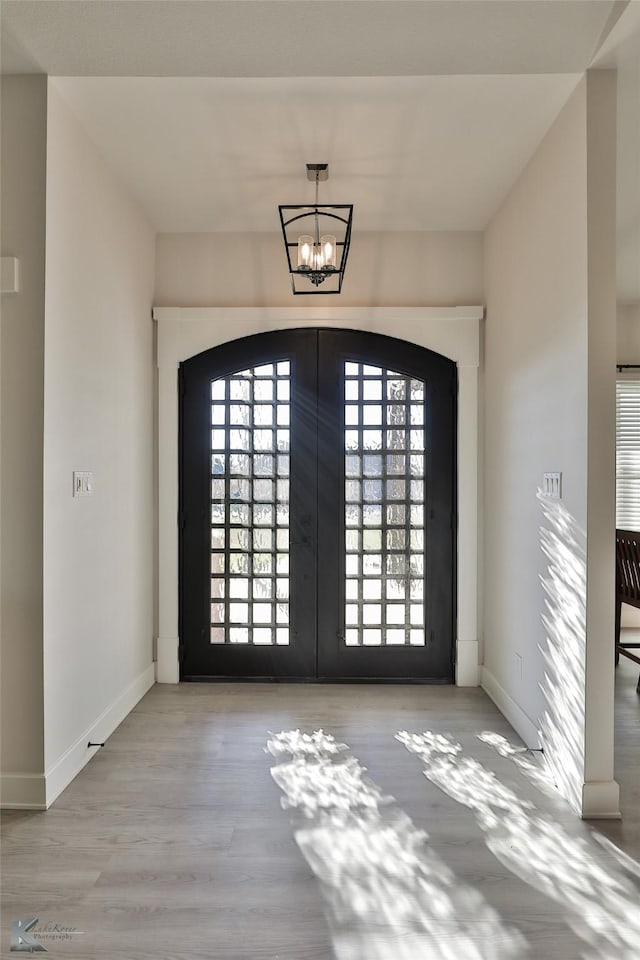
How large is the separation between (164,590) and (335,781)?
1835 mm

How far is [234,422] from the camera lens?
4.23 meters

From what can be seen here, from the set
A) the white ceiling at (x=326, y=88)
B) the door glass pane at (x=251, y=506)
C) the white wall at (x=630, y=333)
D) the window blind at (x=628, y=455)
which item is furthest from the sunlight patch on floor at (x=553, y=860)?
the white wall at (x=630, y=333)

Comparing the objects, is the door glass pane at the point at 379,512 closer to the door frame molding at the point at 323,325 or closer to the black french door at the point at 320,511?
the black french door at the point at 320,511

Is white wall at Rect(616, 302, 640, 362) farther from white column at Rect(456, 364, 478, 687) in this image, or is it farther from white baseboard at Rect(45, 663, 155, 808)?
white baseboard at Rect(45, 663, 155, 808)

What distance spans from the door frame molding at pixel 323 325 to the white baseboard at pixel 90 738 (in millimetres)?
413

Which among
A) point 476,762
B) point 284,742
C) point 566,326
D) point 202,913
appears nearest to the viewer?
point 202,913

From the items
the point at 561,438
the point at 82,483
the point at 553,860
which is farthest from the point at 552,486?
the point at 82,483

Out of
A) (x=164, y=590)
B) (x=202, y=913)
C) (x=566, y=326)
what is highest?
(x=566, y=326)

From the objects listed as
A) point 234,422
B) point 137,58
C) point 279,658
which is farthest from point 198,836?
point 137,58

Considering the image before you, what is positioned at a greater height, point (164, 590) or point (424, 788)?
point (164, 590)

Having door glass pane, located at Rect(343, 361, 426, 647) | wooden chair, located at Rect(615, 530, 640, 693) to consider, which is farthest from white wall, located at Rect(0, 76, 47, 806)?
wooden chair, located at Rect(615, 530, 640, 693)

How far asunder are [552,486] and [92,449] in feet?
7.09

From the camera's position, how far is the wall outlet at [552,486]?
111 inches

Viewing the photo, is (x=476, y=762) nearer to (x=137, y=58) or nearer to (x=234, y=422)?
(x=234, y=422)
